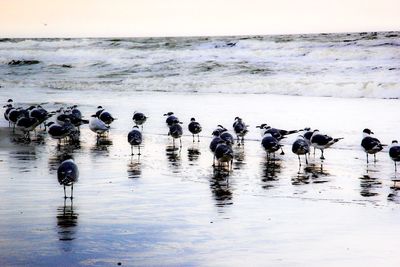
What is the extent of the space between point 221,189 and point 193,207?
81.0 inches

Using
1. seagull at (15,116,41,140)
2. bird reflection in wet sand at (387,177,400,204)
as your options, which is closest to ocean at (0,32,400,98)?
seagull at (15,116,41,140)

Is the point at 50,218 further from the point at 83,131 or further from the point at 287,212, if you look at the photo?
the point at 83,131

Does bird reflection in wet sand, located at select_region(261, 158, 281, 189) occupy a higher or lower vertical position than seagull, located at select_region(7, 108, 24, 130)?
lower

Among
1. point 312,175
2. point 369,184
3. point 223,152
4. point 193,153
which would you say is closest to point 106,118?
point 193,153

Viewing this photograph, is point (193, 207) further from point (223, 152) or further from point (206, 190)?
point (223, 152)

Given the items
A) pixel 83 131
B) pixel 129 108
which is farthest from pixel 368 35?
pixel 83 131

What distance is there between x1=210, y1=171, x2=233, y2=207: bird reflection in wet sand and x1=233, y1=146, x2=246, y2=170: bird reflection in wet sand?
1.37 meters

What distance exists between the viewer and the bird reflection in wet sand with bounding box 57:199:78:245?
9798 millimetres

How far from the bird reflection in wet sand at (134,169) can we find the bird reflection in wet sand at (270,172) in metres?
2.96

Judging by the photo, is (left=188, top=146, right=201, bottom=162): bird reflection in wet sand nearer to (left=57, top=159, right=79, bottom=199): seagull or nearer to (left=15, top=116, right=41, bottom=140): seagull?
(left=15, top=116, right=41, bottom=140): seagull

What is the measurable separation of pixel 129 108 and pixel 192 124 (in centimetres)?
1081

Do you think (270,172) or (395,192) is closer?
(395,192)

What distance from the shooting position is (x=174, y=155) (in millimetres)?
19094

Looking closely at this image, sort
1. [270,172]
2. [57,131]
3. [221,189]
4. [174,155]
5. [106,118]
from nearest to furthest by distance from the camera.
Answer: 1. [221,189]
2. [270,172]
3. [174,155]
4. [57,131]
5. [106,118]
